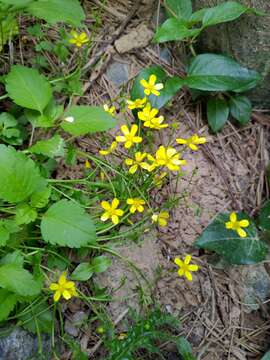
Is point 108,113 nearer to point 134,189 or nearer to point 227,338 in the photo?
point 134,189

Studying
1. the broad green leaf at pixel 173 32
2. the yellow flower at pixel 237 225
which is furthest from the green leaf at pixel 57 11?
the yellow flower at pixel 237 225

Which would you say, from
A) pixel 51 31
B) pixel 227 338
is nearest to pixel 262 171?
pixel 227 338

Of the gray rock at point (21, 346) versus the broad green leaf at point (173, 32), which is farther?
the broad green leaf at point (173, 32)

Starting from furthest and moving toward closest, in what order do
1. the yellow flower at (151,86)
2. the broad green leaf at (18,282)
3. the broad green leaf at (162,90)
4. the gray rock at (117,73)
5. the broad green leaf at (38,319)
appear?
the gray rock at (117,73) < the broad green leaf at (162,90) < the yellow flower at (151,86) < the broad green leaf at (38,319) < the broad green leaf at (18,282)

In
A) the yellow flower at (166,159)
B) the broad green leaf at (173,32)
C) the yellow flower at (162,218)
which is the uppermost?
the broad green leaf at (173,32)

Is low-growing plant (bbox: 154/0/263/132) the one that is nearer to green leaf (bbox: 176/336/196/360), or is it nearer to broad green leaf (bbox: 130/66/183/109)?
broad green leaf (bbox: 130/66/183/109)

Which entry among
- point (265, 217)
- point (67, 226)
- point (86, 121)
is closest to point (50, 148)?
point (86, 121)

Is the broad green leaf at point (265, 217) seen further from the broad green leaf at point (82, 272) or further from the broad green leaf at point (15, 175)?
the broad green leaf at point (15, 175)
